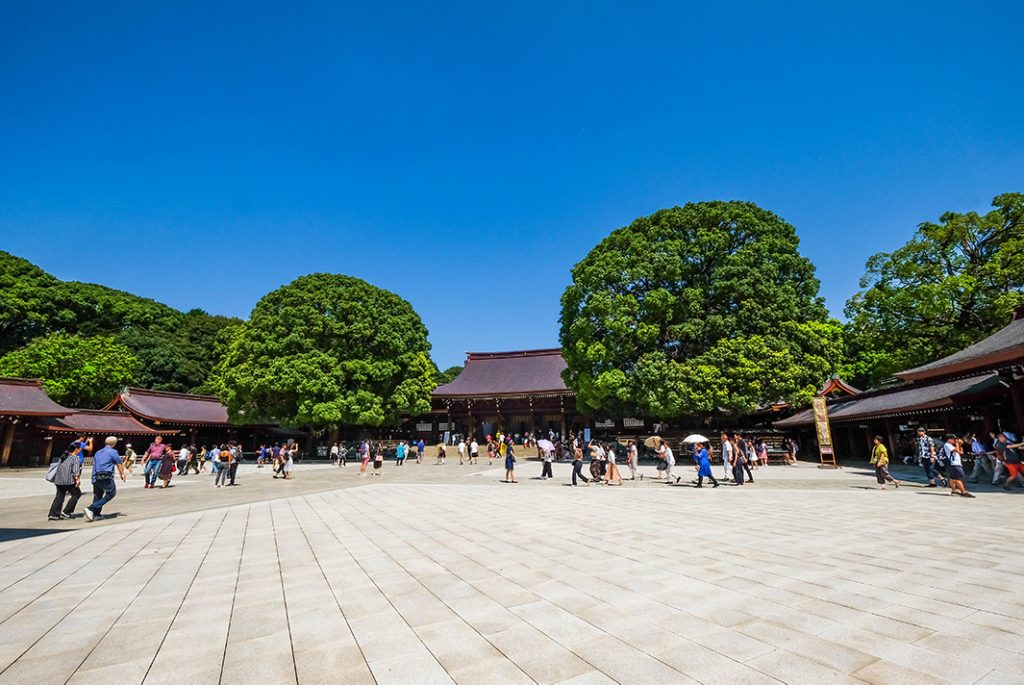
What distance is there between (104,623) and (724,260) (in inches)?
978

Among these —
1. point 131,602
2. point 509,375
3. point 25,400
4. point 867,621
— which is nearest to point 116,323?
point 25,400

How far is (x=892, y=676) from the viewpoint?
112 inches

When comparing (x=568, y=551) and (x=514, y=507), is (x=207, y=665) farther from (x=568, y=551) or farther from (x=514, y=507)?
(x=514, y=507)

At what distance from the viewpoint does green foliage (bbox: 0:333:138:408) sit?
3347 centimetres

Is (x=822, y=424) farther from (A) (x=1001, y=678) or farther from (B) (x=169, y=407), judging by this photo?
(B) (x=169, y=407)

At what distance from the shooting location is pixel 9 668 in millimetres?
3221

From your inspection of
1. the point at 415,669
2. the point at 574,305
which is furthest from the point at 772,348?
the point at 415,669

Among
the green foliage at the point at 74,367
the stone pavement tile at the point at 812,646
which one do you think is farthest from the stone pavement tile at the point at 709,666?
the green foliage at the point at 74,367

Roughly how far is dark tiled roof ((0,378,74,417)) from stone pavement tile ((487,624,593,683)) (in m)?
35.0

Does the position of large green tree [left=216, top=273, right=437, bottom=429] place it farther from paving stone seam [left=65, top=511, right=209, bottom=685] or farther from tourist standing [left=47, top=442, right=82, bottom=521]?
paving stone seam [left=65, top=511, right=209, bottom=685]

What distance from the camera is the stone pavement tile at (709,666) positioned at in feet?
9.36

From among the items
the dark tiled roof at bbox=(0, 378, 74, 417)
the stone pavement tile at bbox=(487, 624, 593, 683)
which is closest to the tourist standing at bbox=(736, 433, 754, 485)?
the stone pavement tile at bbox=(487, 624, 593, 683)

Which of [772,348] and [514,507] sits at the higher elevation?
[772,348]

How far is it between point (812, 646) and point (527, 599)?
2.32 metres
